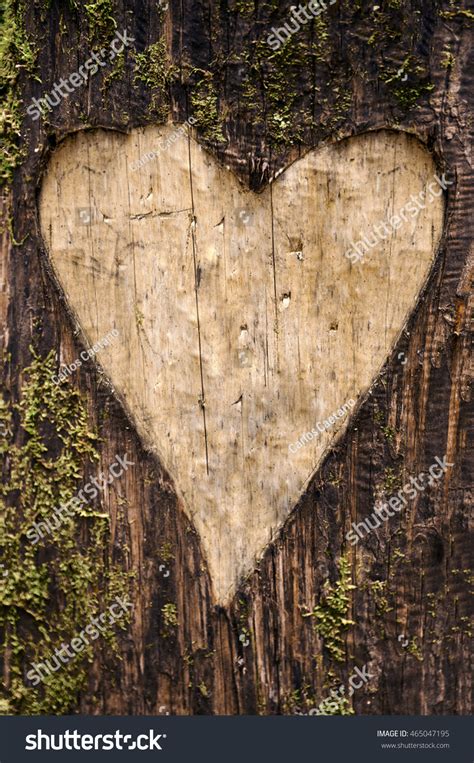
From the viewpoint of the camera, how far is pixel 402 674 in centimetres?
261

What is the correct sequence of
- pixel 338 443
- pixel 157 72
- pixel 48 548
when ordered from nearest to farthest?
pixel 157 72, pixel 338 443, pixel 48 548

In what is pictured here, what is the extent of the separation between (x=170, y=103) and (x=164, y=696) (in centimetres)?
215

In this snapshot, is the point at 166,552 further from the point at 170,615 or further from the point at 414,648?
the point at 414,648

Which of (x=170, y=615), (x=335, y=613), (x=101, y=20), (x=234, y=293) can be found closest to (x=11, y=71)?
(x=101, y=20)

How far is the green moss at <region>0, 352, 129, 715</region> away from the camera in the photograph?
2.57 m

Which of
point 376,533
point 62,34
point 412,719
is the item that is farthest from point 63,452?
point 412,719

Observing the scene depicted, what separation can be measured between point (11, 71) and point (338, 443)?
1745 millimetres

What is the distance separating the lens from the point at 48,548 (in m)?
2.63

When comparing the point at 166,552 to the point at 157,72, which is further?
the point at 166,552

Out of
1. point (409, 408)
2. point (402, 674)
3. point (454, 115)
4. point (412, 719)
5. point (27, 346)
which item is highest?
point (454, 115)

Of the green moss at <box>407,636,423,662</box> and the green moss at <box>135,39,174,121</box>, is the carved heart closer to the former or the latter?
the green moss at <box>135,39,174,121</box>

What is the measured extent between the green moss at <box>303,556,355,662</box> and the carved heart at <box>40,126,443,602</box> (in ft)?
0.98

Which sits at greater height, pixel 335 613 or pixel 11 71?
pixel 11 71

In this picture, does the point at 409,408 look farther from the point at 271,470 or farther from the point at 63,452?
the point at 63,452
